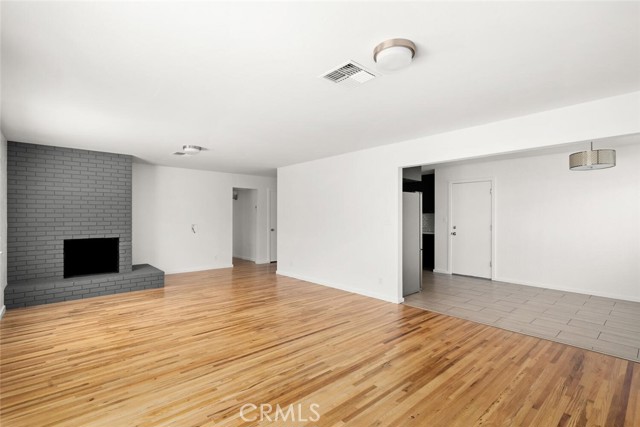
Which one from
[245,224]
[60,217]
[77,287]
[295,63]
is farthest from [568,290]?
[60,217]

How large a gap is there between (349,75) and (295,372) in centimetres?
247

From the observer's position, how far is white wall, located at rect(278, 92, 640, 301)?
3098 millimetres

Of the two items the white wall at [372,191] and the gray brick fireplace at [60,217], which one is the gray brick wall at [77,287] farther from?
the white wall at [372,191]

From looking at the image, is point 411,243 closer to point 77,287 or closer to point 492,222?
point 492,222

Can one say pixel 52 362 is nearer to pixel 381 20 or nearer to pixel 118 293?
pixel 118 293

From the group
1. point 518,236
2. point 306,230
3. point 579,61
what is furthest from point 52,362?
point 518,236

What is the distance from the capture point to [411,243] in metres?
Answer: 5.34

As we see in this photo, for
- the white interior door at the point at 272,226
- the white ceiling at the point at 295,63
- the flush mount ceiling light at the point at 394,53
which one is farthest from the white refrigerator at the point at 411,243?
the white interior door at the point at 272,226

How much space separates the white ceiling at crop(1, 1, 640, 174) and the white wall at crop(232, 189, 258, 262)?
512 cm

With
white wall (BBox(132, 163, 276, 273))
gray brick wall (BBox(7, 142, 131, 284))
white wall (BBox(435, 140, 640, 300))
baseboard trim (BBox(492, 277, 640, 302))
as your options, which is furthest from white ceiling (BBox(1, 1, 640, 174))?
baseboard trim (BBox(492, 277, 640, 302))

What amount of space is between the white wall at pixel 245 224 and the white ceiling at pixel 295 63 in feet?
16.8

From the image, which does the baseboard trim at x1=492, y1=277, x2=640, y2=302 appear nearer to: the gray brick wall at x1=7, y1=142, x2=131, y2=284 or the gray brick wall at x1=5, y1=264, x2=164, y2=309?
the gray brick wall at x1=5, y1=264, x2=164, y2=309

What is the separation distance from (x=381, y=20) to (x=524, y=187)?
5.59m

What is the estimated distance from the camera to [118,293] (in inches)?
211
